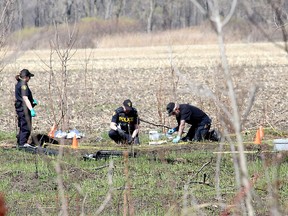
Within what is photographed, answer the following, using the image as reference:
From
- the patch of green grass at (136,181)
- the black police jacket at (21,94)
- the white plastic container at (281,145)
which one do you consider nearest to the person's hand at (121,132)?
the patch of green grass at (136,181)

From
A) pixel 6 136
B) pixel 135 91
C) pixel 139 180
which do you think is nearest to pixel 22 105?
pixel 6 136

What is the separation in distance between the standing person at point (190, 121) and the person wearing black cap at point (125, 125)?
74 cm

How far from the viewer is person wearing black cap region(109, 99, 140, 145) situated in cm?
1366

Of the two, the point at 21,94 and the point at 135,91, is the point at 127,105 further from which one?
the point at 135,91

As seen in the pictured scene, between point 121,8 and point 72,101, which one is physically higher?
point 121,8

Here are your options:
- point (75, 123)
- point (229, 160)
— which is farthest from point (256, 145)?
point (75, 123)

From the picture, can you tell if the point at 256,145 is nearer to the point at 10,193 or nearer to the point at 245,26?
the point at 10,193

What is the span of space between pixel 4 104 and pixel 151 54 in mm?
28784

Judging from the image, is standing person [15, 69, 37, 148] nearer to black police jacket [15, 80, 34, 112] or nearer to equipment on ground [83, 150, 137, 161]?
black police jacket [15, 80, 34, 112]

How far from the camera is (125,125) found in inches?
549

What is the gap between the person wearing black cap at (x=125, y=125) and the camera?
1366 centimetres

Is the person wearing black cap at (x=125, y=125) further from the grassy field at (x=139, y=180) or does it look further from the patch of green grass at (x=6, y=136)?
the patch of green grass at (x=6, y=136)

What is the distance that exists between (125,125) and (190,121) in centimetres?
119

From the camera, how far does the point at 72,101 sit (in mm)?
23062
